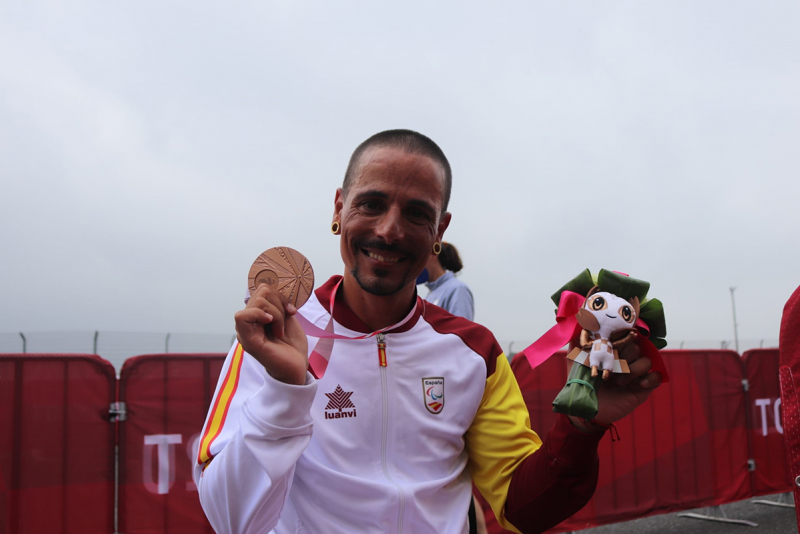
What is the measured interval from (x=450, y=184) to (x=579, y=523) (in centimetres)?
503

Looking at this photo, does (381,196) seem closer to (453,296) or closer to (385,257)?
(385,257)

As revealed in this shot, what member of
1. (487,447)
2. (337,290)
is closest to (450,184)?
(337,290)

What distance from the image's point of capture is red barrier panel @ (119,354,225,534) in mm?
4926

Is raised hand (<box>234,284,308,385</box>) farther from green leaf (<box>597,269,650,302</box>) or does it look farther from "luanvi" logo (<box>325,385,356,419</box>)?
green leaf (<box>597,269,650,302</box>)

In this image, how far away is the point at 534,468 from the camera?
198cm

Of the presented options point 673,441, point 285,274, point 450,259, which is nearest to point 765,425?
point 673,441

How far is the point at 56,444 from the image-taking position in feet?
15.5

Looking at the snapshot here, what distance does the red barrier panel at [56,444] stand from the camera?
A: 4.60 m

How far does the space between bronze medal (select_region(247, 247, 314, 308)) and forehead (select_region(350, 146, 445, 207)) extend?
417 mm

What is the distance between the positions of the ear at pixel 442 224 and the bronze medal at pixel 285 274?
24.0 inches

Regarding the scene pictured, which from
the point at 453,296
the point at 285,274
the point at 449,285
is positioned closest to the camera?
the point at 285,274

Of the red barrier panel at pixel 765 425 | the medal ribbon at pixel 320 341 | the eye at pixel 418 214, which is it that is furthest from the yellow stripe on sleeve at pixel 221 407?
the red barrier panel at pixel 765 425

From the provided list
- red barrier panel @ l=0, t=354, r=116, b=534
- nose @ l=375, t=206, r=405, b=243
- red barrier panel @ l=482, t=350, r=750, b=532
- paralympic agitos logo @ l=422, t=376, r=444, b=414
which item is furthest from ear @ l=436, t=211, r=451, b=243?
red barrier panel @ l=482, t=350, r=750, b=532

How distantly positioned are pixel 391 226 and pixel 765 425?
7.28 m
